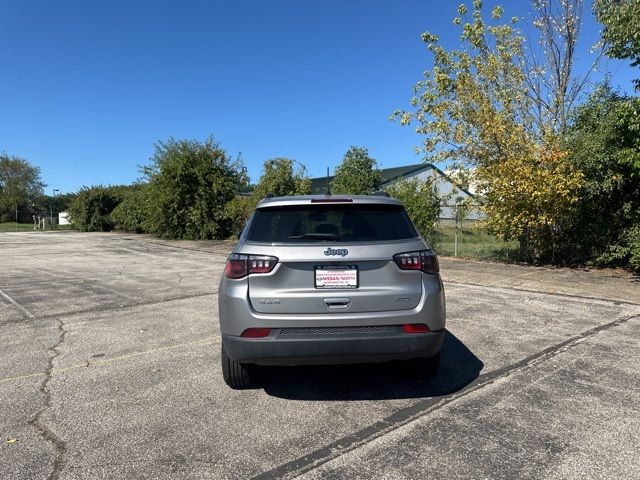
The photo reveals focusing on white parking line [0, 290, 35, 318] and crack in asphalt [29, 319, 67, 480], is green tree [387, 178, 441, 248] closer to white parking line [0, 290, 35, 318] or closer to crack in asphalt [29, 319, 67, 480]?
white parking line [0, 290, 35, 318]

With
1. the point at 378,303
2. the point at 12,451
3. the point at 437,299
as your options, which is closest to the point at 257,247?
the point at 378,303

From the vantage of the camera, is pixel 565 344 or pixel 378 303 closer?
pixel 378 303

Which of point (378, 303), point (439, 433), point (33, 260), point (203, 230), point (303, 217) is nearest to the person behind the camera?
→ point (439, 433)

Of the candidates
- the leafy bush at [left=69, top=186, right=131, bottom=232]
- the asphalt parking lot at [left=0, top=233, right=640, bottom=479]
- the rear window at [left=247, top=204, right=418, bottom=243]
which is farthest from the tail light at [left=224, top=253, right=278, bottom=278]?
the leafy bush at [left=69, top=186, right=131, bottom=232]

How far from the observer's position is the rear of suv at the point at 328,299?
11.4ft

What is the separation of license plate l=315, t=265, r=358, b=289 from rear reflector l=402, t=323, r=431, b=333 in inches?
19.4

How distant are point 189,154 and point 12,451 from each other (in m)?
22.7

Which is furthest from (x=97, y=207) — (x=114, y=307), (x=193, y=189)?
(x=114, y=307)

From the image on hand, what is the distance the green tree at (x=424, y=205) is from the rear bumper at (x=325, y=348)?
11.1m

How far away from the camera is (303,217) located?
384cm

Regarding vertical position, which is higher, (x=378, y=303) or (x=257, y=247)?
(x=257, y=247)

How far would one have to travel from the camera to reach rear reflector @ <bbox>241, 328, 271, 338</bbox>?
3.49 metres

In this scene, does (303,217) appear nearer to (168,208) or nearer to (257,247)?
(257,247)

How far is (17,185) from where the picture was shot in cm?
6316
